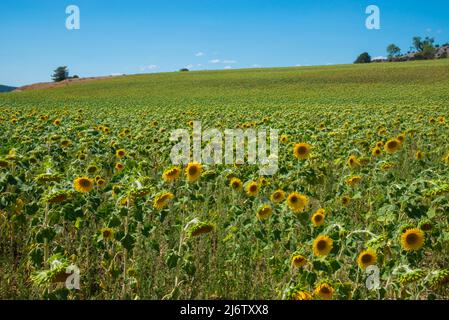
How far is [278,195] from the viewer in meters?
3.90

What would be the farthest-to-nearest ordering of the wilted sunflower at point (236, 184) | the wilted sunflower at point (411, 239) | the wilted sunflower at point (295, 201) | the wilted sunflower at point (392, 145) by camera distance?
the wilted sunflower at point (392, 145), the wilted sunflower at point (236, 184), the wilted sunflower at point (295, 201), the wilted sunflower at point (411, 239)

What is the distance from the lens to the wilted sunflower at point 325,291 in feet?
7.69

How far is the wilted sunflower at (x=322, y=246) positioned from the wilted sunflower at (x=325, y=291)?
377mm

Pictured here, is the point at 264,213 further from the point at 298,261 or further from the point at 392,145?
the point at 392,145

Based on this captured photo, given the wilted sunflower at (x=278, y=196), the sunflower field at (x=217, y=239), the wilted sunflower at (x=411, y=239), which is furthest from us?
the wilted sunflower at (x=278, y=196)

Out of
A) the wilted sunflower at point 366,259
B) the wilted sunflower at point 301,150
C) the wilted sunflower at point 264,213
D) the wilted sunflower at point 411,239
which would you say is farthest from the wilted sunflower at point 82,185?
the wilted sunflower at point 301,150

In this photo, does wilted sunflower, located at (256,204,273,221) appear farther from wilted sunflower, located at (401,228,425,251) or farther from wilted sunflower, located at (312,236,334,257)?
wilted sunflower, located at (401,228,425,251)

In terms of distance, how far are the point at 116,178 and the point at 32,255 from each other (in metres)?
1.76

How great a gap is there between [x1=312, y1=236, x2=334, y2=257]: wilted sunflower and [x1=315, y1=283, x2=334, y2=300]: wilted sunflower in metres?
Answer: 0.38

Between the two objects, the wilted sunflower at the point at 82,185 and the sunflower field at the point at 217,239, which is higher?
the wilted sunflower at the point at 82,185

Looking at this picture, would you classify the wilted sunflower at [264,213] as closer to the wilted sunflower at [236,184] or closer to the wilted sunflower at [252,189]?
the wilted sunflower at [252,189]

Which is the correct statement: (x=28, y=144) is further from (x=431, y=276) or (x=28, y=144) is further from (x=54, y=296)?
(x=431, y=276)
